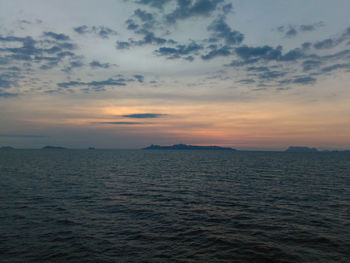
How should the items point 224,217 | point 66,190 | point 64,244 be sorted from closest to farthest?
1. point 64,244
2. point 224,217
3. point 66,190

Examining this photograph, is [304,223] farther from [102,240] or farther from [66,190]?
[66,190]

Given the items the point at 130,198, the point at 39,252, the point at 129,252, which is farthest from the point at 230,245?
the point at 130,198

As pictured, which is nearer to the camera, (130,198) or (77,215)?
(77,215)

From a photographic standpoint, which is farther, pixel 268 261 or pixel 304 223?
pixel 304 223

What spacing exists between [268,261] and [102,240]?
12259 millimetres

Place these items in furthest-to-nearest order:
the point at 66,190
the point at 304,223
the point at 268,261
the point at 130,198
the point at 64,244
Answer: the point at 66,190 < the point at 130,198 < the point at 304,223 < the point at 64,244 < the point at 268,261

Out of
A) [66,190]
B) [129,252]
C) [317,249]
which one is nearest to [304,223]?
[317,249]

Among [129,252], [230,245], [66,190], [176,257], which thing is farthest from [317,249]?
[66,190]

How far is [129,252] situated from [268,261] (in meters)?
9.38

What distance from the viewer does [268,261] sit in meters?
15.6

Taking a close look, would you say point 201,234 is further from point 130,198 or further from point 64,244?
point 130,198

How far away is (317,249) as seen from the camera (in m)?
17.3

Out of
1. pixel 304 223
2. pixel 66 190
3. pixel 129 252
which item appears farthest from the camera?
pixel 66 190

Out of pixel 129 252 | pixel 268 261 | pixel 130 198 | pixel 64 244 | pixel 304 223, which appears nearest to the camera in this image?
pixel 268 261
